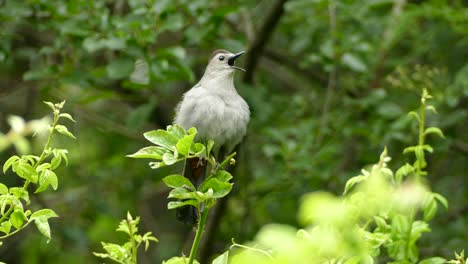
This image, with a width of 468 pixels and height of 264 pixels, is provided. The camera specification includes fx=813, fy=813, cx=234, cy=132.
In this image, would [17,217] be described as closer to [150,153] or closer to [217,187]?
[150,153]

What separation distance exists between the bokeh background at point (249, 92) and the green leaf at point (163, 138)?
8.59ft

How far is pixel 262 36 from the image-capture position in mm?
5918

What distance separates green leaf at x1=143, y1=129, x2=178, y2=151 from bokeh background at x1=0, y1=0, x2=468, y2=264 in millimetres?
2619

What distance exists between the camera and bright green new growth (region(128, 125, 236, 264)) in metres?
2.18

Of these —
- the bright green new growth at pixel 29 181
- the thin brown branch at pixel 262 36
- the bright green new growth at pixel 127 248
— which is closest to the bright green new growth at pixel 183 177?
the bright green new growth at pixel 127 248

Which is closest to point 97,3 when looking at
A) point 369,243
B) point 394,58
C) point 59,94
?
point 59,94

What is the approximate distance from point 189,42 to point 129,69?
0.54 metres

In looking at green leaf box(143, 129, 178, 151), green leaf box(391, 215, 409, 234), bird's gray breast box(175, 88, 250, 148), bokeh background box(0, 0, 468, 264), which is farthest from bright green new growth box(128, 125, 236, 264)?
bokeh background box(0, 0, 468, 264)

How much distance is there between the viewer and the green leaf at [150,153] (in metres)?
2.19

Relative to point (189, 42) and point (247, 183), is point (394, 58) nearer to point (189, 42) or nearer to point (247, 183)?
point (247, 183)

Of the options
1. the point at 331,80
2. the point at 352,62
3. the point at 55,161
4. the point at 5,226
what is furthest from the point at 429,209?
the point at 331,80

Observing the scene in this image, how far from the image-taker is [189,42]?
5.40 m

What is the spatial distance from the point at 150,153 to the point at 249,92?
3.88 meters

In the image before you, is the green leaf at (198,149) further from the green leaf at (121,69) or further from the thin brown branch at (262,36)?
the thin brown branch at (262,36)
